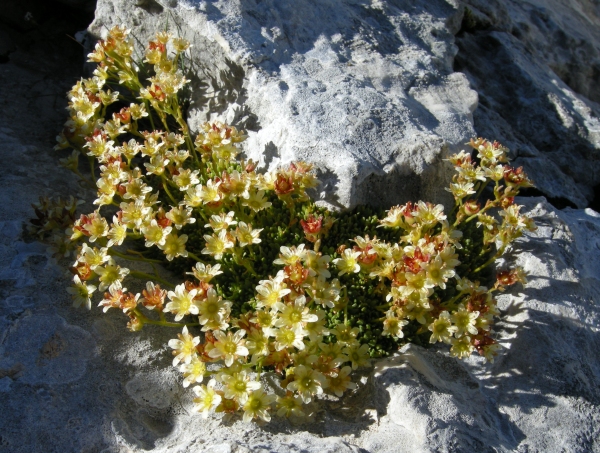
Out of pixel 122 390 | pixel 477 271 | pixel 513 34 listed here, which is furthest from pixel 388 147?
pixel 513 34

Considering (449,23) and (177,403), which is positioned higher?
(449,23)

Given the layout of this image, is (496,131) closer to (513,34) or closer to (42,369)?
(513,34)

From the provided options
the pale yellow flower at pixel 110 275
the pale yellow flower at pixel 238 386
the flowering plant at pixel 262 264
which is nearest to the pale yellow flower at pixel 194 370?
the flowering plant at pixel 262 264

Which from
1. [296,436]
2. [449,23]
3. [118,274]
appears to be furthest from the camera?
[449,23]

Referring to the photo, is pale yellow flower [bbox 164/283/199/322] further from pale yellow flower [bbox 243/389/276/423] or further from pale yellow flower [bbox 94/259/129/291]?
pale yellow flower [bbox 243/389/276/423]

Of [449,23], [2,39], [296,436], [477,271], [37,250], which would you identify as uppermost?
[449,23]

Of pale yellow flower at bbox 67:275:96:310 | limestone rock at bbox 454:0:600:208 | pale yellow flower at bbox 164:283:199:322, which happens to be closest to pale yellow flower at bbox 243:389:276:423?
pale yellow flower at bbox 164:283:199:322

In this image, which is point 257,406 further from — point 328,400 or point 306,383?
point 328,400
